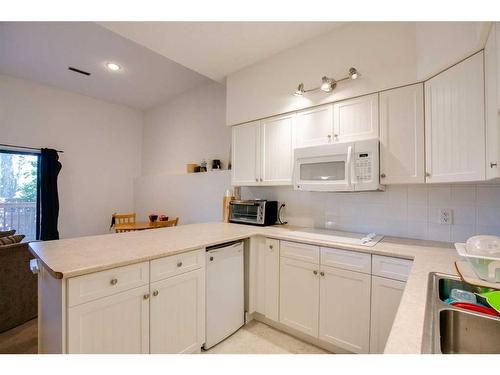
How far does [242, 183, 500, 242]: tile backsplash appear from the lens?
1.66 m

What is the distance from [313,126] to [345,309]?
151 cm

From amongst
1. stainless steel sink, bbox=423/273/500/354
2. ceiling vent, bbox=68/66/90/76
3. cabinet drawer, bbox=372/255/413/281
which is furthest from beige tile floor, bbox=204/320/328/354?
ceiling vent, bbox=68/66/90/76

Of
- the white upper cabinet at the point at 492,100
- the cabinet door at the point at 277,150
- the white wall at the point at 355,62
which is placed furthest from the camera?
the cabinet door at the point at 277,150

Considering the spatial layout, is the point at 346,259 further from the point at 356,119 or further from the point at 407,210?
the point at 356,119

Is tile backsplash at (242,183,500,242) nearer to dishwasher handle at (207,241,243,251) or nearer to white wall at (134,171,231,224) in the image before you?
dishwasher handle at (207,241,243,251)

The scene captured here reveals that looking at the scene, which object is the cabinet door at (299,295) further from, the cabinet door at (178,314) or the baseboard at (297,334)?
the cabinet door at (178,314)

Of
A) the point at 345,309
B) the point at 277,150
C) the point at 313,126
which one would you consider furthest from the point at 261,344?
the point at 313,126

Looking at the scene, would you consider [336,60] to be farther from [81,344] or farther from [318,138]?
[81,344]

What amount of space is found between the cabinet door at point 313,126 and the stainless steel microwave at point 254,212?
2.35ft

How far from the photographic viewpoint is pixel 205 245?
1.69 m

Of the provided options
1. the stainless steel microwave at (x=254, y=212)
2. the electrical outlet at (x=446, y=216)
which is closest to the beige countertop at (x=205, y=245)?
the electrical outlet at (x=446, y=216)

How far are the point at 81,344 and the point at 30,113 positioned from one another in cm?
380

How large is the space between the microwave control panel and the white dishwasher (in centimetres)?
114

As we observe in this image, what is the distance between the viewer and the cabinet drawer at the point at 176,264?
143cm
